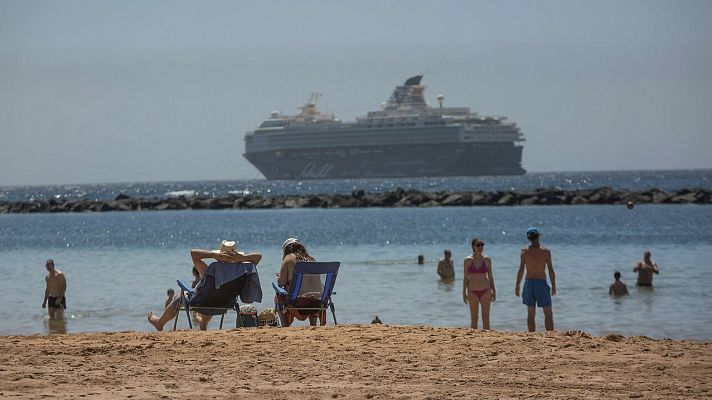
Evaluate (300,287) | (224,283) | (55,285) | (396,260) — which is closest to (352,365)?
(300,287)

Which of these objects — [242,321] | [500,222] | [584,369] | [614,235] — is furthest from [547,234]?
[584,369]

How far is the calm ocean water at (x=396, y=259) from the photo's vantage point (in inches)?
552

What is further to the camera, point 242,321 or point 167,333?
point 242,321

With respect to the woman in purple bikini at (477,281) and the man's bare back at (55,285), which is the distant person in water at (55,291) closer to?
the man's bare back at (55,285)

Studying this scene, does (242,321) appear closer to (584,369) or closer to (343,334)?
(343,334)

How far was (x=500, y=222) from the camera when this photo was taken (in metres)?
42.2

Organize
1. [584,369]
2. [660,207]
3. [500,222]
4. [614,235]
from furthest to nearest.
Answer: [660,207]
[500,222]
[614,235]
[584,369]

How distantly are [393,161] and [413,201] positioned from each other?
214 feet

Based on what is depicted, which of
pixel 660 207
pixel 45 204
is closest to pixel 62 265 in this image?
pixel 660 207

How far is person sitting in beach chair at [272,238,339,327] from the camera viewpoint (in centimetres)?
924

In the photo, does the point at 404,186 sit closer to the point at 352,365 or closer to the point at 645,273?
the point at 645,273

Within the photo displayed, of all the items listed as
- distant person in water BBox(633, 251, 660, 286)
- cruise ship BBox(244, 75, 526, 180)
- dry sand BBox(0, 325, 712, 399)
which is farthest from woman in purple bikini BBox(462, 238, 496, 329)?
cruise ship BBox(244, 75, 526, 180)

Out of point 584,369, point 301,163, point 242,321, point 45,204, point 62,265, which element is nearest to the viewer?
point 584,369

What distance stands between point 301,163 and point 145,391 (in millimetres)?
123020
